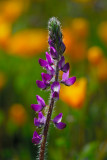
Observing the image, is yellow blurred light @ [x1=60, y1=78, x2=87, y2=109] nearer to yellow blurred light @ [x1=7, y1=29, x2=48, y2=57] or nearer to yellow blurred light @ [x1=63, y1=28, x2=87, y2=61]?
yellow blurred light @ [x1=63, y1=28, x2=87, y2=61]

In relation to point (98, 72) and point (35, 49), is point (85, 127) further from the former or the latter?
point (35, 49)

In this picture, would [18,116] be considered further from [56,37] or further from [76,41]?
[56,37]

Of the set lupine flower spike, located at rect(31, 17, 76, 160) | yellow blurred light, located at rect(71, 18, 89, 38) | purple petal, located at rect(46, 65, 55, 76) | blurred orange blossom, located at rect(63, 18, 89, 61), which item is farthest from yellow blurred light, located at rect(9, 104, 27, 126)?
purple petal, located at rect(46, 65, 55, 76)

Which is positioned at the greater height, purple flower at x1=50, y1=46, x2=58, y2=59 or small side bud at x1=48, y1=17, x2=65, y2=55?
small side bud at x1=48, y1=17, x2=65, y2=55

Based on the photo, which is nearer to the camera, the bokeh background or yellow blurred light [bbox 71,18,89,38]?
the bokeh background

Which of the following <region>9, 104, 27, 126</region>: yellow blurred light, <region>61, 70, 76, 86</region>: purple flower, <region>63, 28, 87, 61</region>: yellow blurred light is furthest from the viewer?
<region>63, 28, 87, 61</region>: yellow blurred light

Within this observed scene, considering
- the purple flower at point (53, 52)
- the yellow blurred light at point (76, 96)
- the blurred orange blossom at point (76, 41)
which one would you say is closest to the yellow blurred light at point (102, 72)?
the blurred orange blossom at point (76, 41)

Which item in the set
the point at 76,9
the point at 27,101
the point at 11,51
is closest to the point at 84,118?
the point at 27,101

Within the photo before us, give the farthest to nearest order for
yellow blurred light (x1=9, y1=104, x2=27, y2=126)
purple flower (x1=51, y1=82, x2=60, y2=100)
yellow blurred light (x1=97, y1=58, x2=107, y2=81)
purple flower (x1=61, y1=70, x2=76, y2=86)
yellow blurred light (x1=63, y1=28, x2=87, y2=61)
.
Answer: yellow blurred light (x1=63, y1=28, x2=87, y2=61)
yellow blurred light (x1=97, y1=58, x2=107, y2=81)
yellow blurred light (x1=9, y1=104, x2=27, y2=126)
purple flower (x1=61, y1=70, x2=76, y2=86)
purple flower (x1=51, y1=82, x2=60, y2=100)

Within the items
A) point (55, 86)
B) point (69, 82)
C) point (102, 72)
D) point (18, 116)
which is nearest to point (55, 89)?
point (55, 86)
